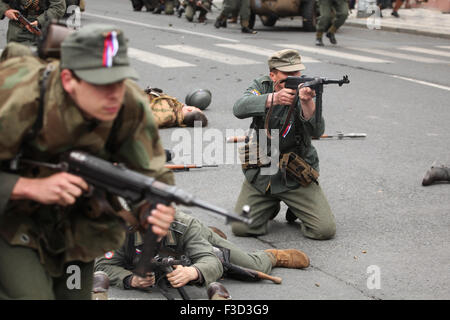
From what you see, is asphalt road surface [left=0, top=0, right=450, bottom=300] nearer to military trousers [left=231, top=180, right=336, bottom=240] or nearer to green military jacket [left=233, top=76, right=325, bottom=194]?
military trousers [left=231, top=180, right=336, bottom=240]

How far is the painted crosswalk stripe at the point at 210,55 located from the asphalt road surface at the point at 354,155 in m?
0.02

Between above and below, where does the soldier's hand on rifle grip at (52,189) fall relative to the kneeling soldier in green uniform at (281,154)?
above

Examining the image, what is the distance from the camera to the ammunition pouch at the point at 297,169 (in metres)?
5.57

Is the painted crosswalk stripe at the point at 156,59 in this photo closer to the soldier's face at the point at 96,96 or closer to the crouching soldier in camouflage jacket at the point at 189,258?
the crouching soldier in camouflage jacket at the point at 189,258

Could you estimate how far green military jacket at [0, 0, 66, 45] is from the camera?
8719 mm

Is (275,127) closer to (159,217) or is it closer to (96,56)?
(159,217)

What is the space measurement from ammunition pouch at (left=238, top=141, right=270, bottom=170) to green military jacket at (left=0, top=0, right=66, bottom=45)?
3.99 meters

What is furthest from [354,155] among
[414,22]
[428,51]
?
[414,22]

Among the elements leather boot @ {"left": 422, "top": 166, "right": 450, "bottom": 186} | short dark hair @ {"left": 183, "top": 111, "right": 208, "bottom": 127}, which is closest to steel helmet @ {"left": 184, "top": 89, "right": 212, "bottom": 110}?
short dark hair @ {"left": 183, "top": 111, "right": 208, "bottom": 127}

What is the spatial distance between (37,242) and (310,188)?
10.4 feet

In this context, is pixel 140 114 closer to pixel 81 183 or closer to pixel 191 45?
pixel 81 183

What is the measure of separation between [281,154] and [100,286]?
210 centimetres

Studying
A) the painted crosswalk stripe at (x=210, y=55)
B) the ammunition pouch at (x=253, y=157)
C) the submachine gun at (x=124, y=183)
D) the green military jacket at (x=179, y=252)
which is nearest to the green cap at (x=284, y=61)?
the ammunition pouch at (x=253, y=157)

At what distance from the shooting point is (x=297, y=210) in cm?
565
